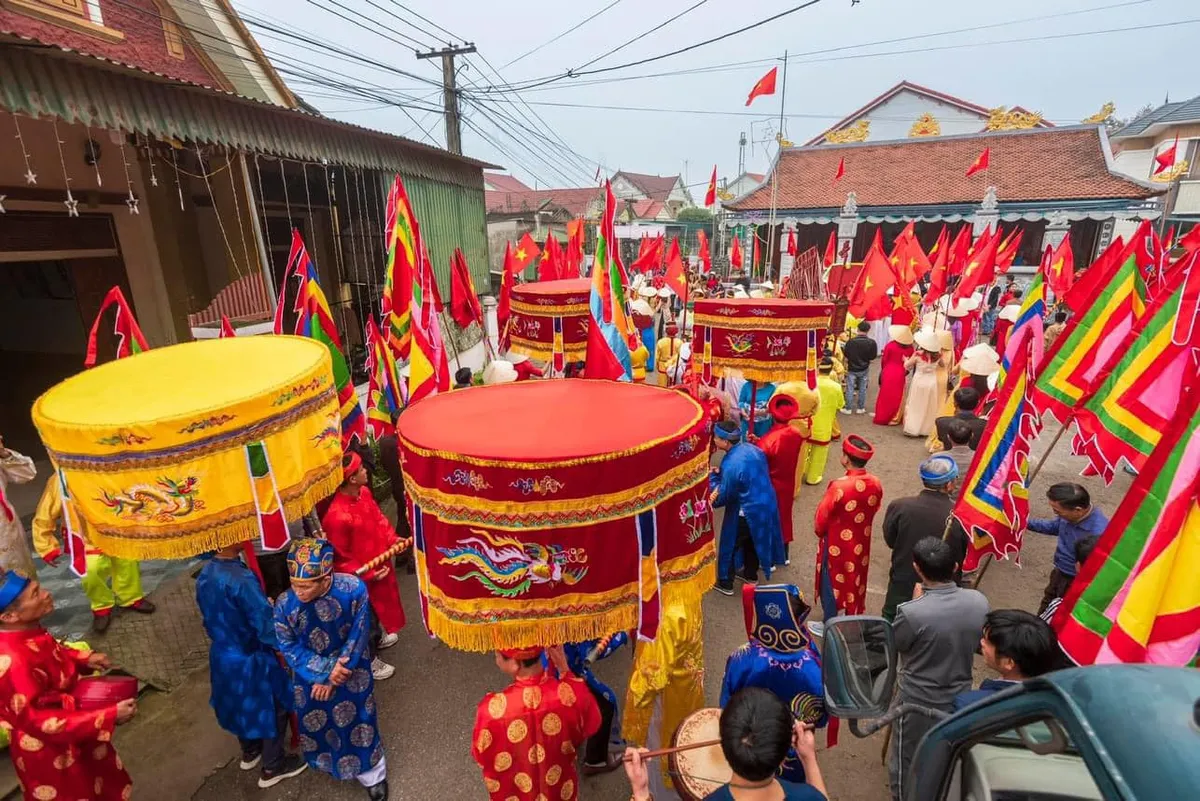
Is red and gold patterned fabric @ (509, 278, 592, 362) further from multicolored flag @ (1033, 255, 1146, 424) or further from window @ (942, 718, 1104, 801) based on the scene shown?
window @ (942, 718, 1104, 801)

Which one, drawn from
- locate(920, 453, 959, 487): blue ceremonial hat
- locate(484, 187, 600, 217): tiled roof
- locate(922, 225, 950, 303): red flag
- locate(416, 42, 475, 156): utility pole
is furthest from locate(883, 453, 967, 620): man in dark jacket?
locate(484, 187, 600, 217): tiled roof

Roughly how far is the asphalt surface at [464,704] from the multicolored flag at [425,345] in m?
2.02

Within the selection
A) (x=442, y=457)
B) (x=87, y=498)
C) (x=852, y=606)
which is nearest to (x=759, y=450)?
(x=852, y=606)

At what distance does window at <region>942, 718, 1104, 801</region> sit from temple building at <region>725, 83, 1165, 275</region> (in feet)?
69.7

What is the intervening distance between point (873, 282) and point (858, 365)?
1457mm

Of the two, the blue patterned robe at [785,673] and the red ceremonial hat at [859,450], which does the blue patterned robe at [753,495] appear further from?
the blue patterned robe at [785,673]

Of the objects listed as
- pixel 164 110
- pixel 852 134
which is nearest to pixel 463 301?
pixel 164 110

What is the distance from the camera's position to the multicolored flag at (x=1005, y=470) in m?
3.68

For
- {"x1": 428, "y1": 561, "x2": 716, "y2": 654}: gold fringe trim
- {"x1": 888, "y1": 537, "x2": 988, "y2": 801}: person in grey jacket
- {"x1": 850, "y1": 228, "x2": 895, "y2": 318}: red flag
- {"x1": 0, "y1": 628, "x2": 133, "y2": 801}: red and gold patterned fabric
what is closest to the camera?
{"x1": 428, "y1": 561, "x2": 716, "y2": 654}: gold fringe trim

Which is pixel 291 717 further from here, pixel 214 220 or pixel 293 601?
pixel 214 220

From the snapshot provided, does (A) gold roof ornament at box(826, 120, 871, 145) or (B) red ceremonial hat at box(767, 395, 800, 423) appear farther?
(A) gold roof ornament at box(826, 120, 871, 145)

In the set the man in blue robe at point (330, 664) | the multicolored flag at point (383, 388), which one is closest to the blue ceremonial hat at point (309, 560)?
the man in blue robe at point (330, 664)

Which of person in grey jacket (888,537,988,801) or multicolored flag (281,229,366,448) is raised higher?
multicolored flag (281,229,366,448)

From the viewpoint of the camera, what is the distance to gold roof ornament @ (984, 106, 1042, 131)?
25.7 m
